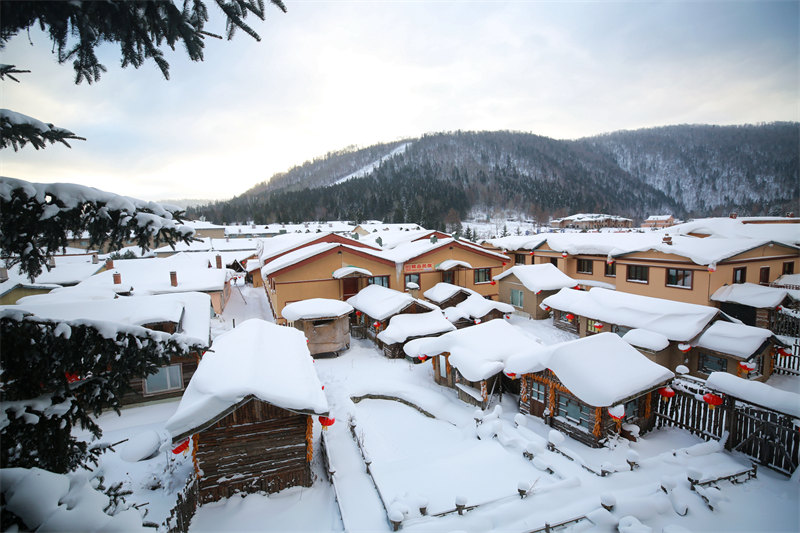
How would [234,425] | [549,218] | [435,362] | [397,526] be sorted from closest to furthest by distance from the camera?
[397,526] < [234,425] < [435,362] < [549,218]

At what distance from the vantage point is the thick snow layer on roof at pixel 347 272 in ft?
73.3

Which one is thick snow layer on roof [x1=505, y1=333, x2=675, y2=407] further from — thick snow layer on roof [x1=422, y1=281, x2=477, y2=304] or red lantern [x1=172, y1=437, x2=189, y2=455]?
thick snow layer on roof [x1=422, y1=281, x2=477, y2=304]

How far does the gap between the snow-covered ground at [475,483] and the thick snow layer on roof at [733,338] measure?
18.7 feet

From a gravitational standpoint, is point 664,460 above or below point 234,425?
below

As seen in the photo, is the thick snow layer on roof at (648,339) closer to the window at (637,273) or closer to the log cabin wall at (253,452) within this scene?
the window at (637,273)

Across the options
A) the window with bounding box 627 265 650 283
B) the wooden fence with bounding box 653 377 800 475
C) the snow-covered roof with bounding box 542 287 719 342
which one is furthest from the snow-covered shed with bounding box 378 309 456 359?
the window with bounding box 627 265 650 283

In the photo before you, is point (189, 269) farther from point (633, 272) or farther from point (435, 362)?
point (633, 272)

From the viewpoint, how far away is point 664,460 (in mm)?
9617

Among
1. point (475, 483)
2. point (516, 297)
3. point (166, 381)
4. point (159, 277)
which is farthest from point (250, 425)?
point (516, 297)

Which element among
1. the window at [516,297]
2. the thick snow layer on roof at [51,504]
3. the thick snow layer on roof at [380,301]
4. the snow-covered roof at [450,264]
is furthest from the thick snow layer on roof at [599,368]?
the window at [516,297]

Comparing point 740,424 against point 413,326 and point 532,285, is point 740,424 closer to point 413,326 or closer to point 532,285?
point 413,326

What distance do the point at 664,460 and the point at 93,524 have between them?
12264 mm

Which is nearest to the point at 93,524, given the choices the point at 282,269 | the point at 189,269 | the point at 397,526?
the point at 397,526

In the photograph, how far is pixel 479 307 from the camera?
2177 cm
